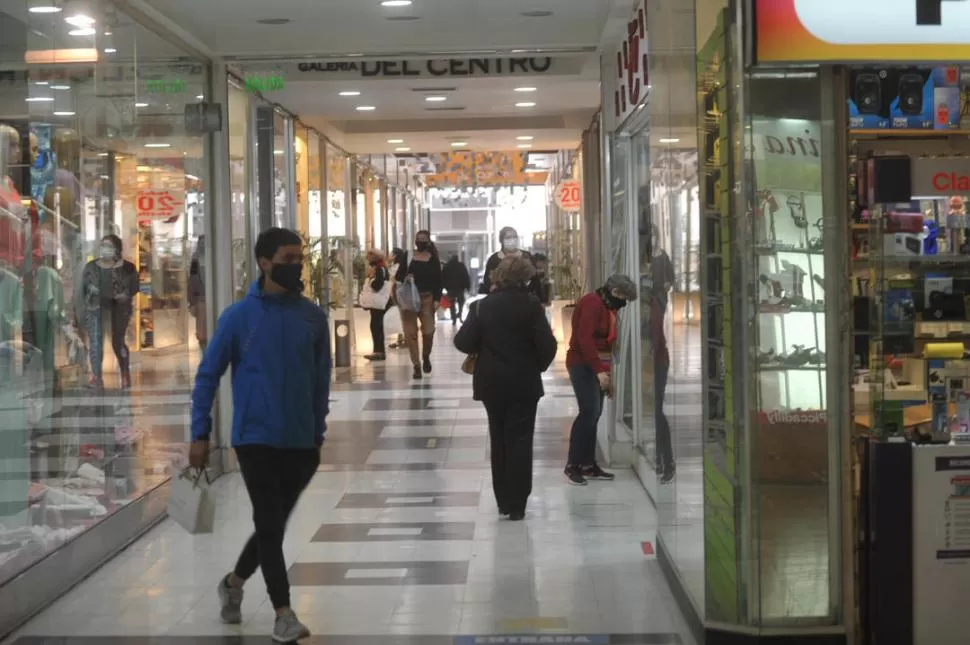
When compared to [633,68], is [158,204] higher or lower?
lower

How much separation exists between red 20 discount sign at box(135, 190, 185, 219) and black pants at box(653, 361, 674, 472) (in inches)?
123

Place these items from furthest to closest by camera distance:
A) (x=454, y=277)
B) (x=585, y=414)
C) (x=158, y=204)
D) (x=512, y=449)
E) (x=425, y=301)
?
(x=454, y=277)
(x=425, y=301)
(x=585, y=414)
(x=158, y=204)
(x=512, y=449)

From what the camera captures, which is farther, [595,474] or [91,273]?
[595,474]

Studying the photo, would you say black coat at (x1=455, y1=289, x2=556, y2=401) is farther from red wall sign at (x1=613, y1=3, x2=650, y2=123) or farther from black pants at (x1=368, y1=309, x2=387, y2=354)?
black pants at (x1=368, y1=309, x2=387, y2=354)

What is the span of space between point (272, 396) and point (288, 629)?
0.89 metres

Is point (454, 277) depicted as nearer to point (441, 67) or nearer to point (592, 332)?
point (441, 67)

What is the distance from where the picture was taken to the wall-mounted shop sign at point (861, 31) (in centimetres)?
444

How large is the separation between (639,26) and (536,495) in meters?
2.98

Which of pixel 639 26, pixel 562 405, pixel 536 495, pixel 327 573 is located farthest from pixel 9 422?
pixel 562 405

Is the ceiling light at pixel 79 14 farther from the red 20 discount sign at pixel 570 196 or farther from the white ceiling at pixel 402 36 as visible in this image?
the red 20 discount sign at pixel 570 196

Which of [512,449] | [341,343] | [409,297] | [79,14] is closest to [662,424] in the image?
[512,449]

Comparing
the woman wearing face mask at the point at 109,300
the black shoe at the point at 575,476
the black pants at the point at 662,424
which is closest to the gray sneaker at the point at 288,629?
the black pants at the point at 662,424

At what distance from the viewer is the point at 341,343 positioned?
55.8 feet

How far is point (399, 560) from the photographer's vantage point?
21.6 feet
